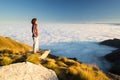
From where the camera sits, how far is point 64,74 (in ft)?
57.1

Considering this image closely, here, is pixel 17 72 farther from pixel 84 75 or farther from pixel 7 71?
pixel 84 75

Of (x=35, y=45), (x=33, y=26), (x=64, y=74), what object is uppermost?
(x=33, y=26)

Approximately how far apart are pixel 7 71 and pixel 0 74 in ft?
1.91

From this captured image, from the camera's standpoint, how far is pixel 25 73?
14508 mm

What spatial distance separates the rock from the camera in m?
14.0

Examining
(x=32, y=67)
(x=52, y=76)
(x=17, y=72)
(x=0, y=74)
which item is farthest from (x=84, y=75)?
(x=0, y=74)

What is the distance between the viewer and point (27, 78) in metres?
14.0

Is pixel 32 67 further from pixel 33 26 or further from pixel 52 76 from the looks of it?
pixel 33 26

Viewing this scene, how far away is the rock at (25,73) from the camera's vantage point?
14.0 m

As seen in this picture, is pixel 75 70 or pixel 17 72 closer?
pixel 17 72

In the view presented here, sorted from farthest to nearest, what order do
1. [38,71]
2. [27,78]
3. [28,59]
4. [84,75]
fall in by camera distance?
1. [28,59]
2. [84,75]
3. [38,71]
4. [27,78]

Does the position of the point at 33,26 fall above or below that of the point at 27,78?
above

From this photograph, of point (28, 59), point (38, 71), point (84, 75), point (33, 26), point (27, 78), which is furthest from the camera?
point (33, 26)

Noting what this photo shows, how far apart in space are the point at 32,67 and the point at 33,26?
21.3 feet
